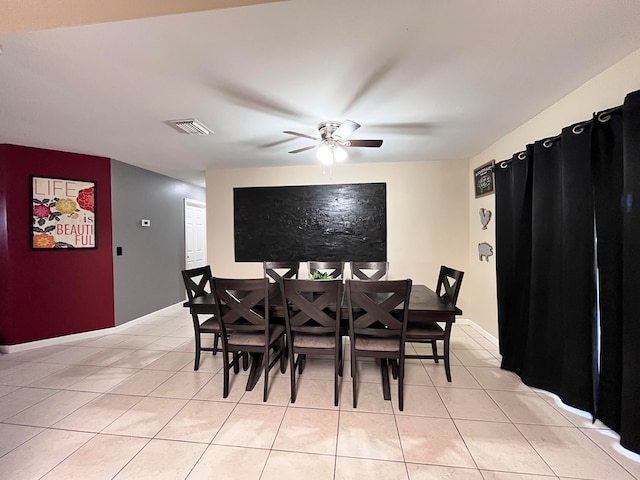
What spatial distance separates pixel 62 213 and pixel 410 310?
4.27 metres

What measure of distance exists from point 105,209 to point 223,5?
389cm

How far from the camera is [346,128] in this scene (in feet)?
7.31

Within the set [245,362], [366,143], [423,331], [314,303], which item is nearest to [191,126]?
[366,143]

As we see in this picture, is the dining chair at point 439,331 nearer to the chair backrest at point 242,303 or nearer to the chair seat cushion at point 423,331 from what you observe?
the chair seat cushion at point 423,331

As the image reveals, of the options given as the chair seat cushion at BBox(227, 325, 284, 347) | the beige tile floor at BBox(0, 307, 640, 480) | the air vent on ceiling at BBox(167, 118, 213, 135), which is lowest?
the beige tile floor at BBox(0, 307, 640, 480)

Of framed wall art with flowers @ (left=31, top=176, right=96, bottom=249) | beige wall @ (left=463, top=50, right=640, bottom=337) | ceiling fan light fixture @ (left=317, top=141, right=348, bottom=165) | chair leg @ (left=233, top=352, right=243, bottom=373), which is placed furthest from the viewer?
framed wall art with flowers @ (left=31, top=176, right=96, bottom=249)

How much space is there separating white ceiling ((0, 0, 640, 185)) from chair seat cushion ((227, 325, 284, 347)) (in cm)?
193

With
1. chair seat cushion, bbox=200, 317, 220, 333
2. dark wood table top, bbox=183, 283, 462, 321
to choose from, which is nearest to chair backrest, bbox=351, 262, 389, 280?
dark wood table top, bbox=183, 283, 462, 321

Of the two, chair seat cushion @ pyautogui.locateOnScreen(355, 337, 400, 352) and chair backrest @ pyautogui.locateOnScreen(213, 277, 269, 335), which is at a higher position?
chair backrest @ pyautogui.locateOnScreen(213, 277, 269, 335)

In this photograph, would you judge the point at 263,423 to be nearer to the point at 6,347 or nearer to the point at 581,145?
the point at 581,145

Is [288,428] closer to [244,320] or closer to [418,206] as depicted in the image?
[244,320]

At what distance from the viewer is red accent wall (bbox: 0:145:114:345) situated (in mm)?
3197

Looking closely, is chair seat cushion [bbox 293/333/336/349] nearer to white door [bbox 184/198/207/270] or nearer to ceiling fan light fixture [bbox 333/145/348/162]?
ceiling fan light fixture [bbox 333/145/348/162]

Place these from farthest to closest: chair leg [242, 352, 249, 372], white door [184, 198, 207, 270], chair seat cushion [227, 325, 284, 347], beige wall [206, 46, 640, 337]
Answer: white door [184, 198, 207, 270] < beige wall [206, 46, 640, 337] < chair leg [242, 352, 249, 372] < chair seat cushion [227, 325, 284, 347]
